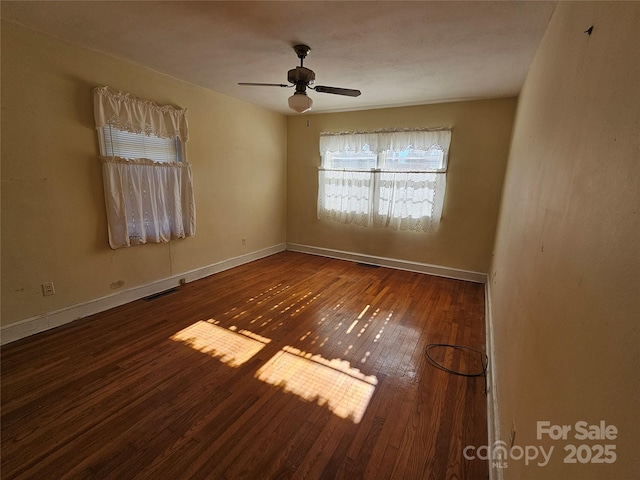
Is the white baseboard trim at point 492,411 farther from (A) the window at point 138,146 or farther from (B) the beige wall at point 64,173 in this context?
(A) the window at point 138,146

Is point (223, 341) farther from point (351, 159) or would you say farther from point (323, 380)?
point (351, 159)

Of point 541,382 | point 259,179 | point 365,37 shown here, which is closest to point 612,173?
point 541,382

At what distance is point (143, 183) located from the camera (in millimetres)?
→ 2975

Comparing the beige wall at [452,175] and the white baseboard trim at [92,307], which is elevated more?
the beige wall at [452,175]

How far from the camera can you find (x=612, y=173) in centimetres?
61

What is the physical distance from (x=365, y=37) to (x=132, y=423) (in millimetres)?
2972

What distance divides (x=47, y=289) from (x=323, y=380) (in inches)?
98.7

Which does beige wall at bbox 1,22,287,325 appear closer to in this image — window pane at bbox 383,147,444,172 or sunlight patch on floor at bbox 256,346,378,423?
sunlight patch on floor at bbox 256,346,378,423

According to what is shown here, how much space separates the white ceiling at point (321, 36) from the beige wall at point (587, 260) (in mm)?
785

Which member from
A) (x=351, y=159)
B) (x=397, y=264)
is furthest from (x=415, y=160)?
(x=397, y=264)

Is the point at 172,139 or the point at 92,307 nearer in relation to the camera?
the point at 92,307

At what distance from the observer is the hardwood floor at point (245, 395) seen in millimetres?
1418

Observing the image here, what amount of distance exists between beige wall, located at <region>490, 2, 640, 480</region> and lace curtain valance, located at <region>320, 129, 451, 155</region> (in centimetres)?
255

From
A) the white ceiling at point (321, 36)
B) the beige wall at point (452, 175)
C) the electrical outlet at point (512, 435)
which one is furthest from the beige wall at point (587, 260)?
the beige wall at point (452, 175)
